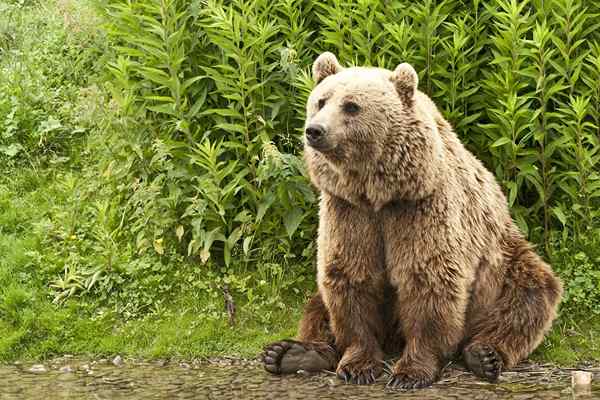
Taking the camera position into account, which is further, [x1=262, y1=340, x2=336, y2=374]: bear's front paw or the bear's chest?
[x1=262, y1=340, x2=336, y2=374]: bear's front paw

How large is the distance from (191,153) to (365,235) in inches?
72.4

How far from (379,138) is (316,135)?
1.32 feet

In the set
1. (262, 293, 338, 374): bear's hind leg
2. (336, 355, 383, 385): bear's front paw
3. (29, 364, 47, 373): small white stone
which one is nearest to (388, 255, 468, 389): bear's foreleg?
(336, 355, 383, 385): bear's front paw

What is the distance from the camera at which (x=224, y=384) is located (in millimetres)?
5785

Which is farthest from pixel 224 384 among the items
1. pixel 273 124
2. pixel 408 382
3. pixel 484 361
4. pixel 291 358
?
pixel 273 124

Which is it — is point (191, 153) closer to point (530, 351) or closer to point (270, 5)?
point (270, 5)

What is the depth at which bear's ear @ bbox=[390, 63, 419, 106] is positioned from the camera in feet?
18.3

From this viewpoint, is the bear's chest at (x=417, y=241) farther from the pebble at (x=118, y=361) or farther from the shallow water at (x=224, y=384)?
the pebble at (x=118, y=361)

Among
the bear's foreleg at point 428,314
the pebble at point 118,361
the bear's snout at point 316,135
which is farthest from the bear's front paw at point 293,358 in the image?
the bear's snout at point 316,135

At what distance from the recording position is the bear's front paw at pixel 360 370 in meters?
5.60

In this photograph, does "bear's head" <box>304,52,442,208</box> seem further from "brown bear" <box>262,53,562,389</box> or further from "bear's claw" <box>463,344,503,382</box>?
"bear's claw" <box>463,344,503,382</box>

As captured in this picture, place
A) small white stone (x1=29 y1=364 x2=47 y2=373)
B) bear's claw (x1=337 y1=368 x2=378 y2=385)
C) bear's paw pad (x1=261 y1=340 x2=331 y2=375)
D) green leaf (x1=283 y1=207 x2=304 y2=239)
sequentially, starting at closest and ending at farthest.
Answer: bear's claw (x1=337 y1=368 x2=378 y2=385)
bear's paw pad (x1=261 y1=340 x2=331 y2=375)
small white stone (x1=29 y1=364 x2=47 y2=373)
green leaf (x1=283 y1=207 x2=304 y2=239)

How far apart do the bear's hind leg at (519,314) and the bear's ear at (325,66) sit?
1605mm

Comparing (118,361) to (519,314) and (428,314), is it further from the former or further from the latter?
(519,314)
